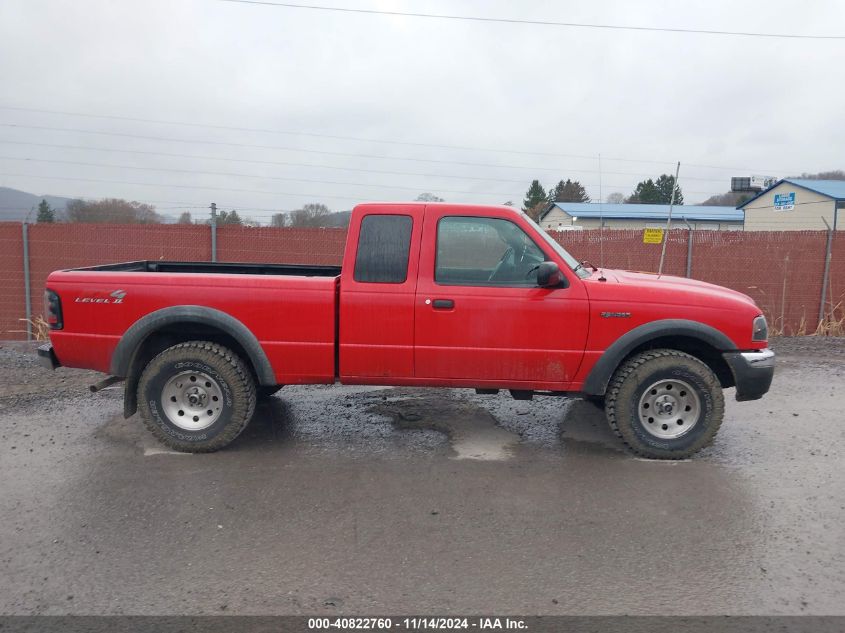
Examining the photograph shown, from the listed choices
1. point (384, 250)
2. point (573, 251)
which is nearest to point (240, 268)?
point (384, 250)

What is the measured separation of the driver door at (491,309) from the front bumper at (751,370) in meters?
1.17

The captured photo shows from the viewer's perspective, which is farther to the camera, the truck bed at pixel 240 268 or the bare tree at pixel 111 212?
the bare tree at pixel 111 212

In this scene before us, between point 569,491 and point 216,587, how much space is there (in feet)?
7.72

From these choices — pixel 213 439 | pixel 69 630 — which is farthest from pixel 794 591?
pixel 213 439

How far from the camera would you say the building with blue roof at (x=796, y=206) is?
1040 inches

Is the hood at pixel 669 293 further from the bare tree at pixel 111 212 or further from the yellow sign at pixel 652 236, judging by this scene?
the bare tree at pixel 111 212

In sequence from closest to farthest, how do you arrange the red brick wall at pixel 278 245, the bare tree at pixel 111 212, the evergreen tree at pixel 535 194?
the red brick wall at pixel 278 245
the bare tree at pixel 111 212
the evergreen tree at pixel 535 194

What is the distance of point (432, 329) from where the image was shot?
481 cm

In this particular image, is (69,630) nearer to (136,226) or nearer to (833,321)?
(136,226)

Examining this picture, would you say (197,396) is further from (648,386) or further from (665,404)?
(665,404)

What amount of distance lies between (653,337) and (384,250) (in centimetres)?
215

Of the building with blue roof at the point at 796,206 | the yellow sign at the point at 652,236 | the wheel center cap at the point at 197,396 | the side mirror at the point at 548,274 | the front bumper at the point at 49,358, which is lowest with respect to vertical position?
the wheel center cap at the point at 197,396

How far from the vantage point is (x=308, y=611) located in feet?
9.66

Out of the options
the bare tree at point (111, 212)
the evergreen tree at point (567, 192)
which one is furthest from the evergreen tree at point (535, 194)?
the bare tree at point (111, 212)
